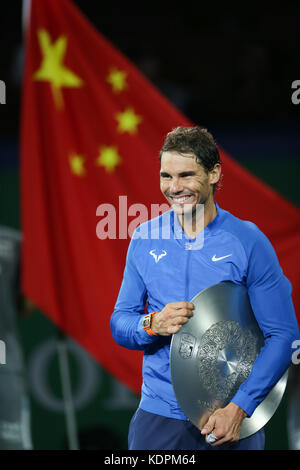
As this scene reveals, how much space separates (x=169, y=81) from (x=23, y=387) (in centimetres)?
223

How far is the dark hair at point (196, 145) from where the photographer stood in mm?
2256

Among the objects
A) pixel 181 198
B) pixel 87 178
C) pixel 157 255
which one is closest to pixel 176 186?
pixel 181 198

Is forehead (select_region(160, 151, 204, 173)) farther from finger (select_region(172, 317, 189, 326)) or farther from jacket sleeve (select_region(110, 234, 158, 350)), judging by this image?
→ finger (select_region(172, 317, 189, 326))

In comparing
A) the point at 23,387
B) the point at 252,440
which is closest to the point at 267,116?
the point at 23,387

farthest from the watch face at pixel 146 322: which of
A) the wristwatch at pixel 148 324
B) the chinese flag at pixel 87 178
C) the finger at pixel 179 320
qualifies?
the chinese flag at pixel 87 178

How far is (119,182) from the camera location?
11.4ft

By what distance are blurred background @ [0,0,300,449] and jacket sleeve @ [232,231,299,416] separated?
1.69m

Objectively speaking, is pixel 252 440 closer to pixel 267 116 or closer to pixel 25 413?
pixel 25 413

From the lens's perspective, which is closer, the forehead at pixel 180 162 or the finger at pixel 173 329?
the finger at pixel 173 329

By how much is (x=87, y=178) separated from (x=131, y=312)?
1.27 m

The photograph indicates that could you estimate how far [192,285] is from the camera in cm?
227

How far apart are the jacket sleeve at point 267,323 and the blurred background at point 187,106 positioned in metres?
1.69

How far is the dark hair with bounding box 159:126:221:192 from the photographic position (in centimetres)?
226

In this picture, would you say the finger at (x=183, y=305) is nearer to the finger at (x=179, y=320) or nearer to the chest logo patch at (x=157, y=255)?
the finger at (x=179, y=320)
